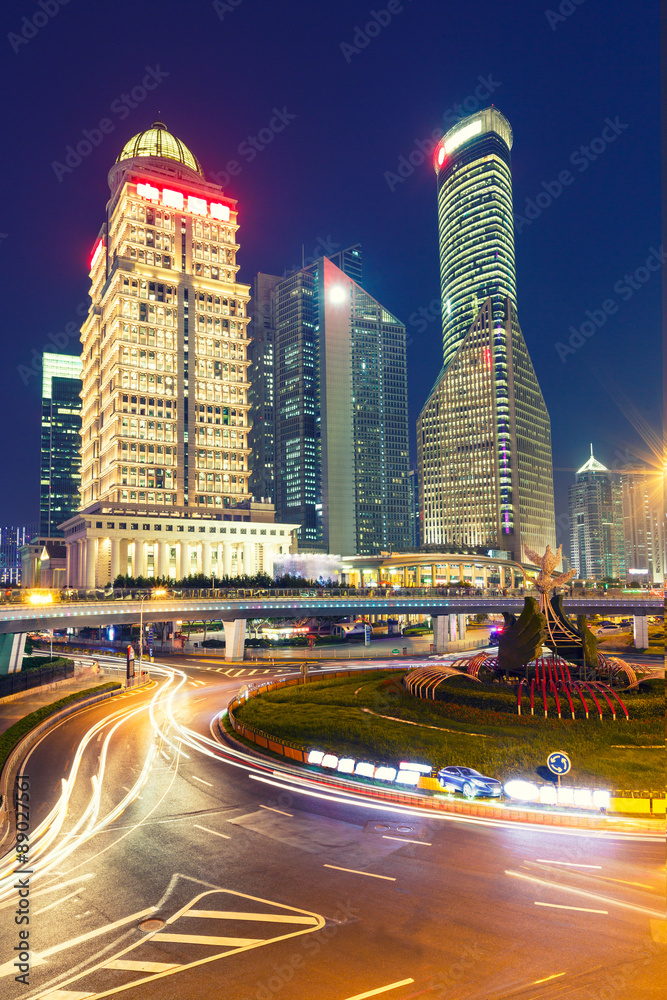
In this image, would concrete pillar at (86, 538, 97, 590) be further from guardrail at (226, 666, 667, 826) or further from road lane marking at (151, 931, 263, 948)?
road lane marking at (151, 931, 263, 948)

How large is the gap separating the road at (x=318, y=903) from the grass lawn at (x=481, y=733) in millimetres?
5490

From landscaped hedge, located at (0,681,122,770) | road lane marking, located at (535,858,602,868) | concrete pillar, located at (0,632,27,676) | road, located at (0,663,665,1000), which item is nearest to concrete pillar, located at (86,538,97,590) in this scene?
concrete pillar, located at (0,632,27,676)

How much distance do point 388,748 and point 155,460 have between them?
125633 millimetres

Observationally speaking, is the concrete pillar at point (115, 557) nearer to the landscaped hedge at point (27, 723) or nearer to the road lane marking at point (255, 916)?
the landscaped hedge at point (27, 723)

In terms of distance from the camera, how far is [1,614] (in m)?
55.8

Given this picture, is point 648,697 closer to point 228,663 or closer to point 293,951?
point 293,951

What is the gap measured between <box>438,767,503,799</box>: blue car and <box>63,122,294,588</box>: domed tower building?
385 ft

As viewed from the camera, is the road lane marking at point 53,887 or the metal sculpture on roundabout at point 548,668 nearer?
the road lane marking at point 53,887

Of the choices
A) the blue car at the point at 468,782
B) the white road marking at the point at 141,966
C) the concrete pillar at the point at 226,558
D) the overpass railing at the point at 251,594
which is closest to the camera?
the white road marking at the point at 141,966

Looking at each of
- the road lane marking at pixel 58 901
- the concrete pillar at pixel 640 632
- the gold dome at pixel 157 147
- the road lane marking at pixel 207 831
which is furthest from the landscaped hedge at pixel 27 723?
the gold dome at pixel 157 147

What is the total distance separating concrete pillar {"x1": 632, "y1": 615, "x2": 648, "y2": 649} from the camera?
9550cm

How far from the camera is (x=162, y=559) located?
14112 centimetres

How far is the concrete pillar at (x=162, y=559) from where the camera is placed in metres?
141

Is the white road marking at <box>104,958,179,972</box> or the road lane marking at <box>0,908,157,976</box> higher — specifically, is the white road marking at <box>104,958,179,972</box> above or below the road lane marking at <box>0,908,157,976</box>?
above
